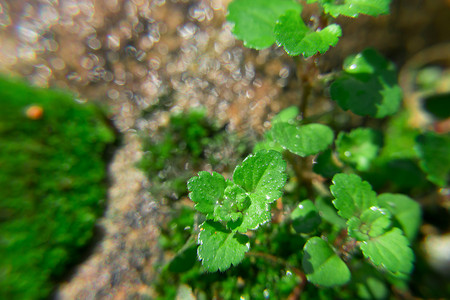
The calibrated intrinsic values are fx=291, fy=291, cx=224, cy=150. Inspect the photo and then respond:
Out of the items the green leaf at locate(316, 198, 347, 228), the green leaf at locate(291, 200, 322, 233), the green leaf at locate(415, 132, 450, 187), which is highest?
the green leaf at locate(415, 132, 450, 187)

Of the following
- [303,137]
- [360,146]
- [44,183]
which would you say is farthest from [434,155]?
[44,183]

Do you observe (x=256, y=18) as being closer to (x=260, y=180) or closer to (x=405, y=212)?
(x=260, y=180)

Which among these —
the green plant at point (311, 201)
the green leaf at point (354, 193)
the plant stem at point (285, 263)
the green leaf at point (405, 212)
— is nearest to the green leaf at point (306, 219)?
the green plant at point (311, 201)

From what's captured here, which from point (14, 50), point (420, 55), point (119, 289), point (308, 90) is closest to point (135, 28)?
point (14, 50)

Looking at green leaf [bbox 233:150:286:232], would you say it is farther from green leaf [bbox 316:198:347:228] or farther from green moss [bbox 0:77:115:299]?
green moss [bbox 0:77:115:299]

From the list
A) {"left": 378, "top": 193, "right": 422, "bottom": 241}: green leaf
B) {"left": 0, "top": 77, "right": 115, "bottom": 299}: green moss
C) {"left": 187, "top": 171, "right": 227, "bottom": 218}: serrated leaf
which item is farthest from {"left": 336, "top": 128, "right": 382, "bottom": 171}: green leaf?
{"left": 0, "top": 77, "right": 115, "bottom": 299}: green moss

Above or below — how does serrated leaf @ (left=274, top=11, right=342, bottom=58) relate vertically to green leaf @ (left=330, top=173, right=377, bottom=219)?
above
